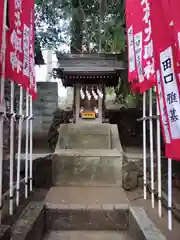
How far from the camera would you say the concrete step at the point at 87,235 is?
13.0ft

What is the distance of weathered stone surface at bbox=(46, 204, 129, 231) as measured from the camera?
4.21 meters

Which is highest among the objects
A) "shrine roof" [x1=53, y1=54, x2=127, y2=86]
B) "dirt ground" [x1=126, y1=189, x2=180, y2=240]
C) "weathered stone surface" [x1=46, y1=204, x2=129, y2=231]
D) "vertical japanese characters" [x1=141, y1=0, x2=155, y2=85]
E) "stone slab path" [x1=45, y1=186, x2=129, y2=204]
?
"shrine roof" [x1=53, y1=54, x2=127, y2=86]

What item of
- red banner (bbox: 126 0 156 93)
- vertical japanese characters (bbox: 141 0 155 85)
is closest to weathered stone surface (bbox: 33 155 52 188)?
red banner (bbox: 126 0 156 93)

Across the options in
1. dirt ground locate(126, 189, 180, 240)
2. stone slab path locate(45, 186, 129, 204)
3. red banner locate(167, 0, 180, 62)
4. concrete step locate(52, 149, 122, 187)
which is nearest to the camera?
red banner locate(167, 0, 180, 62)

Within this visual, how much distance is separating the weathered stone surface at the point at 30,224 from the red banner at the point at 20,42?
1.82 meters

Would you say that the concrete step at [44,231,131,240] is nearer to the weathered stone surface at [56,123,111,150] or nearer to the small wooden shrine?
the weathered stone surface at [56,123,111,150]

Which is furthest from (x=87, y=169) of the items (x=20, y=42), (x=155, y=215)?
(x=20, y=42)

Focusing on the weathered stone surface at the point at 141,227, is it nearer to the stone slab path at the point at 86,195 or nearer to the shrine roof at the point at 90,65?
the stone slab path at the point at 86,195

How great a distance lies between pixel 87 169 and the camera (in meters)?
6.12

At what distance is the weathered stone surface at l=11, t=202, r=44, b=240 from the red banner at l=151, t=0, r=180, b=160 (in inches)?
72.2

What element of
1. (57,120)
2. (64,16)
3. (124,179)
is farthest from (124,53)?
(124,179)

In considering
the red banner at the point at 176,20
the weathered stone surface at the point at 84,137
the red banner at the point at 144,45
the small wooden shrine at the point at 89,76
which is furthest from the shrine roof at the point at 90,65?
the red banner at the point at 176,20

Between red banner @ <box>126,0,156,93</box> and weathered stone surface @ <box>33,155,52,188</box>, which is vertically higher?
red banner @ <box>126,0,156,93</box>

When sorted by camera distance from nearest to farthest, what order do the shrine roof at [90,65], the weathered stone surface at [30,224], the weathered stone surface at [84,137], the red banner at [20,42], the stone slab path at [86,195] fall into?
the weathered stone surface at [30,224], the red banner at [20,42], the stone slab path at [86,195], the weathered stone surface at [84,137], the shrine roof at [90,65]
